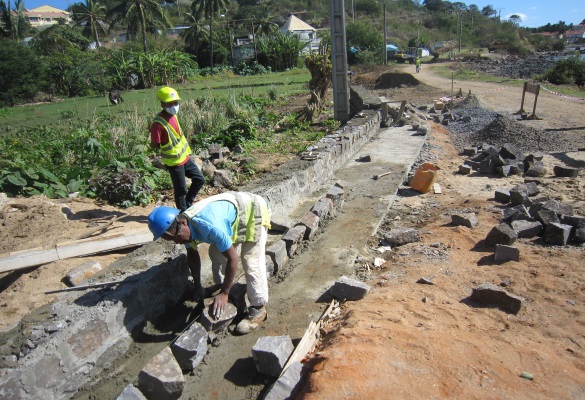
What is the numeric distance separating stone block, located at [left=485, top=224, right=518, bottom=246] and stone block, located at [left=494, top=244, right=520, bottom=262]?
0.94ft

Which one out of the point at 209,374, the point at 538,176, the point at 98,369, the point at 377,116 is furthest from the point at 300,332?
the point at 377,116

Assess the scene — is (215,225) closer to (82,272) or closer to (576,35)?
(82,272)

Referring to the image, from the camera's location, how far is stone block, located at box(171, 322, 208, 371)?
3.25m

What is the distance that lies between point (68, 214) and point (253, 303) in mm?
3568

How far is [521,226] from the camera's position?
5445mm

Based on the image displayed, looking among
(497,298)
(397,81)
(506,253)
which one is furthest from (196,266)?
(397,81)

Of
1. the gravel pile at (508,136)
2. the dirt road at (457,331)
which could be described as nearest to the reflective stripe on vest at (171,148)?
the dirt road at (457,331)

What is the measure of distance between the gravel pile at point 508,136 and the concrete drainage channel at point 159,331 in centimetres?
681

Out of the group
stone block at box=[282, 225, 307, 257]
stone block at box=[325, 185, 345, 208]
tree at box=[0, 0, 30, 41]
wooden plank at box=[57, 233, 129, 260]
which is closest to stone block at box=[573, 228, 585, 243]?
stone block at box=[325, 185, 345, 208]

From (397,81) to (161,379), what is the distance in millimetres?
22858

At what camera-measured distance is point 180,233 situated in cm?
318

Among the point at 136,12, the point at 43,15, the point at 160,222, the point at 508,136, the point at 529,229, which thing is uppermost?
the point at 43,15

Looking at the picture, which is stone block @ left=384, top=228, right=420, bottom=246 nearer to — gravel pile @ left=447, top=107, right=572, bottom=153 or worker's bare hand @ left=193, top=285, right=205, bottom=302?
worker's bare hand @ left=193, top=285, right=205, bottom=302

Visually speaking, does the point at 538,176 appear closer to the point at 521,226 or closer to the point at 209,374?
the point at 521,226
